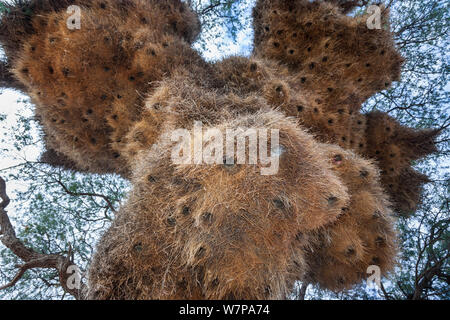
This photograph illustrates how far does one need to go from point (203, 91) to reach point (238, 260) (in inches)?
116

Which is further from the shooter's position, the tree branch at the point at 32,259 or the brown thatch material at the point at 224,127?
the tree branch at the point at 32,259

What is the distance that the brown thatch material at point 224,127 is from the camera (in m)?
3.09

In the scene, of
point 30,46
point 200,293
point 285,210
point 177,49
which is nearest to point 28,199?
point 30,46

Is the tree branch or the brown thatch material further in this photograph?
the tree branch

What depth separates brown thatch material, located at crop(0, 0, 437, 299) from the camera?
10.2 feet

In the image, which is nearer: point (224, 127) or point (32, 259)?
point (224, 127)

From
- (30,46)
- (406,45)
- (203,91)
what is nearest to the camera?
(203,91)

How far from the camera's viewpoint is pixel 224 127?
10.8 feet

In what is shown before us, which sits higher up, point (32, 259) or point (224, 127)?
point (224, 127)

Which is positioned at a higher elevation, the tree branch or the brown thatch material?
the brown thatch material

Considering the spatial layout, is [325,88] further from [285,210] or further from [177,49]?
[285,210]

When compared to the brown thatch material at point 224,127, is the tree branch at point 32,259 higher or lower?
lower

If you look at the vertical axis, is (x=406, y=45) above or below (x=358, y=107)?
above
